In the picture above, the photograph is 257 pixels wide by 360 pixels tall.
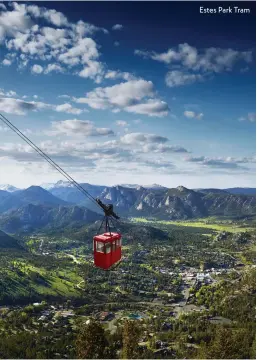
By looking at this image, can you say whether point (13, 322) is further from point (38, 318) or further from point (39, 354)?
point (39, 354)

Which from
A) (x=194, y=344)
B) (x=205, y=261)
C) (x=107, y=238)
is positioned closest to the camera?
(x=107, y=238)

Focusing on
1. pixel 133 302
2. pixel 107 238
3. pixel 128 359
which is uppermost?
Answer: pixel 107 238

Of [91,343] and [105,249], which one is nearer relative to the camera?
[105,249]

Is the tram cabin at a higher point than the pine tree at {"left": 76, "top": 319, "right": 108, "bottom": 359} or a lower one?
higher

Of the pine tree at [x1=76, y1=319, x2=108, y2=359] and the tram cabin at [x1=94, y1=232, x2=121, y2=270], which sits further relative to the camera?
the pine tree at [x1=76, y1=319, x2=108, y2=359]

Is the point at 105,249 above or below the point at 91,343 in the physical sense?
above

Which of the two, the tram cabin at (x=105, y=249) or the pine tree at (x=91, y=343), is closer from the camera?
the tram cabin at (x=105, y=249)

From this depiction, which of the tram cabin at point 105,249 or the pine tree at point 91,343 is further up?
the tram cabin at point 105,249

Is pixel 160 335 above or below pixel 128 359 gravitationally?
below

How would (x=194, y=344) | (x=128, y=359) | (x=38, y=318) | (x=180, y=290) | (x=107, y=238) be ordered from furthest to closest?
(x=180, y=290)
(x=38, y=318)
(x=194, y=344)
(x=128, y=359)
(x=107, y=238)

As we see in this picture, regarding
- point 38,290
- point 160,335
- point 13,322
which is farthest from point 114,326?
point 38,290

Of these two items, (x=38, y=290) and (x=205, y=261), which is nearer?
(x=38, y=290)
